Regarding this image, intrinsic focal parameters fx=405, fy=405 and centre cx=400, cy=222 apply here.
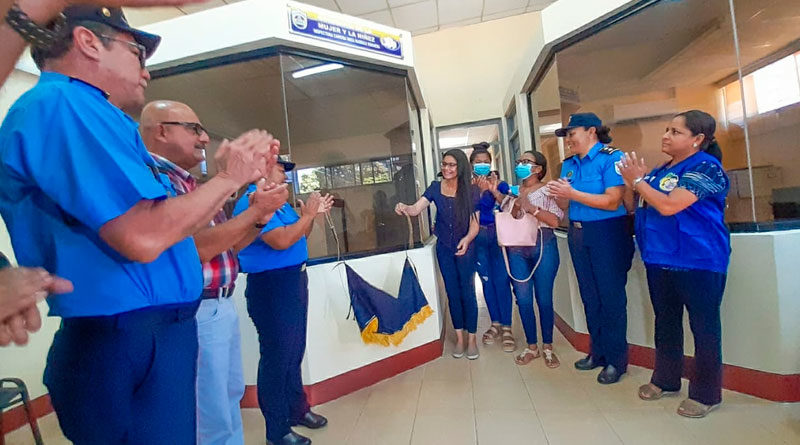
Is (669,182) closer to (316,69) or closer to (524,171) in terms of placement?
(524,171)

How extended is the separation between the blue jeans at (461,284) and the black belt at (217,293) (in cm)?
169

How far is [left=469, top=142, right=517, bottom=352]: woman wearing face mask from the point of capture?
9.87 ft

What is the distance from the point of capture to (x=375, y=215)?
10.4 feet

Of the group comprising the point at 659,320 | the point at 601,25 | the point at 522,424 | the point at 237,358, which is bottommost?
the point at 522,424

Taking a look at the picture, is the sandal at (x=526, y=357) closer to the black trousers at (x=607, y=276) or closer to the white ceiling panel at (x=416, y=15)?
the black trousers at (x=607, y=276)

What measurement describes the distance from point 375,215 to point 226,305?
1.79 m

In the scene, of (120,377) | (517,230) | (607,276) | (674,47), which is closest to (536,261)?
(517,230)

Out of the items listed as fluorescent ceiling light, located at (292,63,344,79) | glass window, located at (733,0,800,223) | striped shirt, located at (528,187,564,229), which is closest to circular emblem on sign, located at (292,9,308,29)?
fluorescent ceiling light, located at (292,63,344,79)

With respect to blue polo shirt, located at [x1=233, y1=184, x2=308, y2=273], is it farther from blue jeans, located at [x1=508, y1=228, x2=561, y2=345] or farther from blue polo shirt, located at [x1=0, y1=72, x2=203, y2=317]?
blue jeans, located at [x1=508, y1=228, x2=561, y2=345]

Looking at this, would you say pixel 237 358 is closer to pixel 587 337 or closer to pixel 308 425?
pixel 308 425

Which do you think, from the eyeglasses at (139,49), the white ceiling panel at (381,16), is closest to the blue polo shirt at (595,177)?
the eyeglasses at (139,49)

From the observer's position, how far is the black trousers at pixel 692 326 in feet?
6.08

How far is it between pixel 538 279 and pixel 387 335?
112 cm

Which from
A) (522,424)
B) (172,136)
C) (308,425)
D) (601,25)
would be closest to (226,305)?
(172,136)
